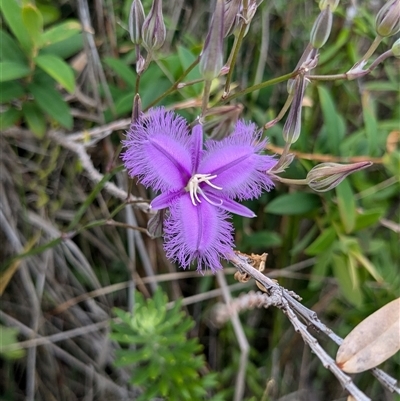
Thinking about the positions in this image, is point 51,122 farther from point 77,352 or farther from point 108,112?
point 77,352

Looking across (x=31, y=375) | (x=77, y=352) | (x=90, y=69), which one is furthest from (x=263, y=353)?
(x=90, y=69)

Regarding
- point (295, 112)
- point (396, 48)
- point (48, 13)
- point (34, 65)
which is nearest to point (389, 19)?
point (396, 48)

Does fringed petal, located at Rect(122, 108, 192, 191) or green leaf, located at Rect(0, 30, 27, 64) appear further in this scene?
green leaf, located at Rect(0, 30, 27, 64)

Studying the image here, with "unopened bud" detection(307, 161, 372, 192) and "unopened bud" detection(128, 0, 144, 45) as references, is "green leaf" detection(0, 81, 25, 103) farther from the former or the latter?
"unopened bud" detection(307, 161, 372, 192)

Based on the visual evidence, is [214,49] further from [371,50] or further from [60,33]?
[60,33]

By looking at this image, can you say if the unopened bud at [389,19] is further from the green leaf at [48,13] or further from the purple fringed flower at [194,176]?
the green leaf at [48,13]

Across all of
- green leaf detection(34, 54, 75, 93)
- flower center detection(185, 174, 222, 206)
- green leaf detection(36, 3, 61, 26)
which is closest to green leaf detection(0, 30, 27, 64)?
green leaf detection(34, 54, 75, 93)
